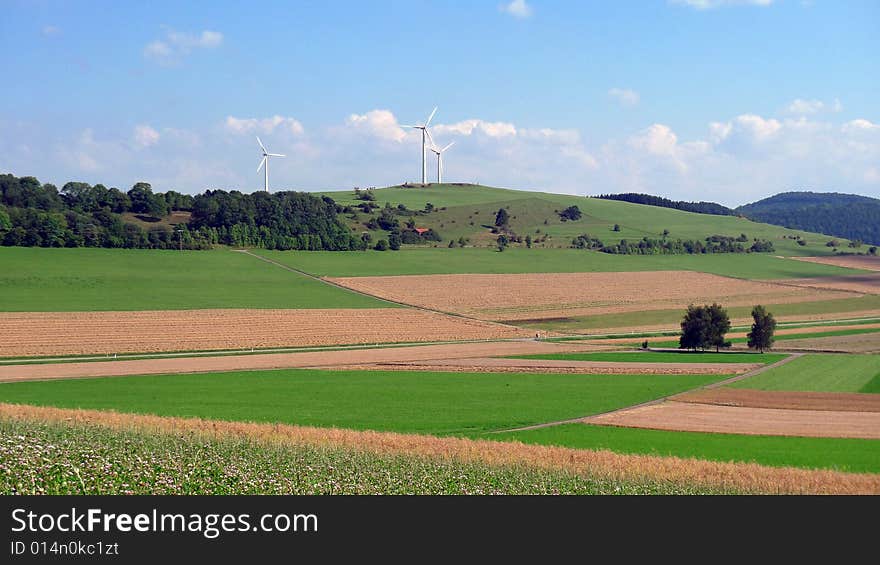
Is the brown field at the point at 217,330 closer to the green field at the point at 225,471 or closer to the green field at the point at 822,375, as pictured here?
the green field at the point at 822,375

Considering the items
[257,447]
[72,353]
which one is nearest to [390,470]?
[257,447]

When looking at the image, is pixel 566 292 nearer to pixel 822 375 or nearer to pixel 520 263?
pixel 520 263

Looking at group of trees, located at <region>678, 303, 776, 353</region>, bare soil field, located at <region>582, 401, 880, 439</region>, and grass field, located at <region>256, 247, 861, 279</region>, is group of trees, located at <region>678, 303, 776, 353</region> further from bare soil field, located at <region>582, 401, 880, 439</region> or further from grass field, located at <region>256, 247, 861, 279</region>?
grass field, located at <region>256, 247, 861, 279</region>

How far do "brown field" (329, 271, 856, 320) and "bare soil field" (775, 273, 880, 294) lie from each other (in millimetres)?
3365

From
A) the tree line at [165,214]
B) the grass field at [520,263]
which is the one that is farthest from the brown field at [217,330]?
the tree line at [165,214]

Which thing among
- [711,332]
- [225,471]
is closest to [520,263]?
[711,332]

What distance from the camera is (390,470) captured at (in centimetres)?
2498

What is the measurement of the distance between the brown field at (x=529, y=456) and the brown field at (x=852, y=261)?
131786mm

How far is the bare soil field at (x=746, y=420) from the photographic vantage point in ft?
134

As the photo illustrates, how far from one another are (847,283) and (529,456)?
11429 cm

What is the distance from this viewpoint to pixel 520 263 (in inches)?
5576

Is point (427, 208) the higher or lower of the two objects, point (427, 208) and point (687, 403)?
the higher

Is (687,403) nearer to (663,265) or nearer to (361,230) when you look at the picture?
(663,265)

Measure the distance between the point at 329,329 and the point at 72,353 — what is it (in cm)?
2431
